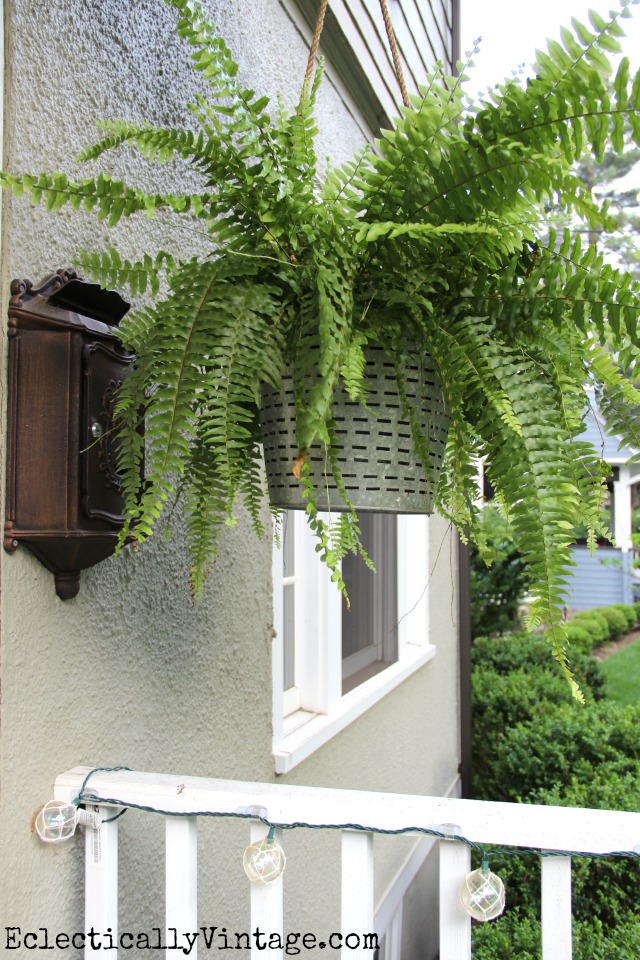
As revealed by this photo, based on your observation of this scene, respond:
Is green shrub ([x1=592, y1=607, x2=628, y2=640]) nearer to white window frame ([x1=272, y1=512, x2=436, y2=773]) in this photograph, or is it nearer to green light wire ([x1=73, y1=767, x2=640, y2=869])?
white window frame ([x1=272, y1=512, x2=436, y2=773])

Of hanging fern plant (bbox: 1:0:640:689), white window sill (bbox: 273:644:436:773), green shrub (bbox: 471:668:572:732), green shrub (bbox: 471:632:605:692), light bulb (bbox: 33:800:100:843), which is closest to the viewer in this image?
hanging fern plant (bbox: 1:0:640:689)

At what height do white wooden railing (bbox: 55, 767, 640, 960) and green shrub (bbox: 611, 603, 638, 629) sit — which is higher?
white wooden railing (bbox: 55, 767, 640, 960)

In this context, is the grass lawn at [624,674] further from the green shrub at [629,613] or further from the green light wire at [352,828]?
the green light wire at [352,828]

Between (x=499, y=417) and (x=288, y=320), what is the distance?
306 mm

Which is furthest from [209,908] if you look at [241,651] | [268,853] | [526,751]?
[526,751]

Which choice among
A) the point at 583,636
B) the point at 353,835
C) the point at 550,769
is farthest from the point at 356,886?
the point at 583,636

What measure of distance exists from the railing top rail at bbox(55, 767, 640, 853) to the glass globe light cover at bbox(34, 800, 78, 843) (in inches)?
1.0

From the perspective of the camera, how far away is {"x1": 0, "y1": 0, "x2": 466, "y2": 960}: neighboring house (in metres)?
1.07

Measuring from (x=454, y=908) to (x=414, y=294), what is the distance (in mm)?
781

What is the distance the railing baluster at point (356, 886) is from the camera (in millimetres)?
998

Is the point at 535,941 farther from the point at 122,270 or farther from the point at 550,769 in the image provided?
the point at 122,270

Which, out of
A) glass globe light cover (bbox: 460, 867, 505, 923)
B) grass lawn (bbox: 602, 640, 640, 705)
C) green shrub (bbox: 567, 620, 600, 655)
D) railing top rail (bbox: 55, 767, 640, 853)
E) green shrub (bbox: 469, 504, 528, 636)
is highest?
railing top rail (bbox: 55, 767, 640, 853)

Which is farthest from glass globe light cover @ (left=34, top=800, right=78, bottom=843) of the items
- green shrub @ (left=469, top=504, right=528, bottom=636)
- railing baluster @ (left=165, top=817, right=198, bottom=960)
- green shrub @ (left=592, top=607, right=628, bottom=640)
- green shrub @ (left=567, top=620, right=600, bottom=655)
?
green shrub @ (left=592, top=607, right=628, bottom=640)

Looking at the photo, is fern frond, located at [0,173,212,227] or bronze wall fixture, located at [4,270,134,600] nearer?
fern frond, located at [0,173,212,227]
